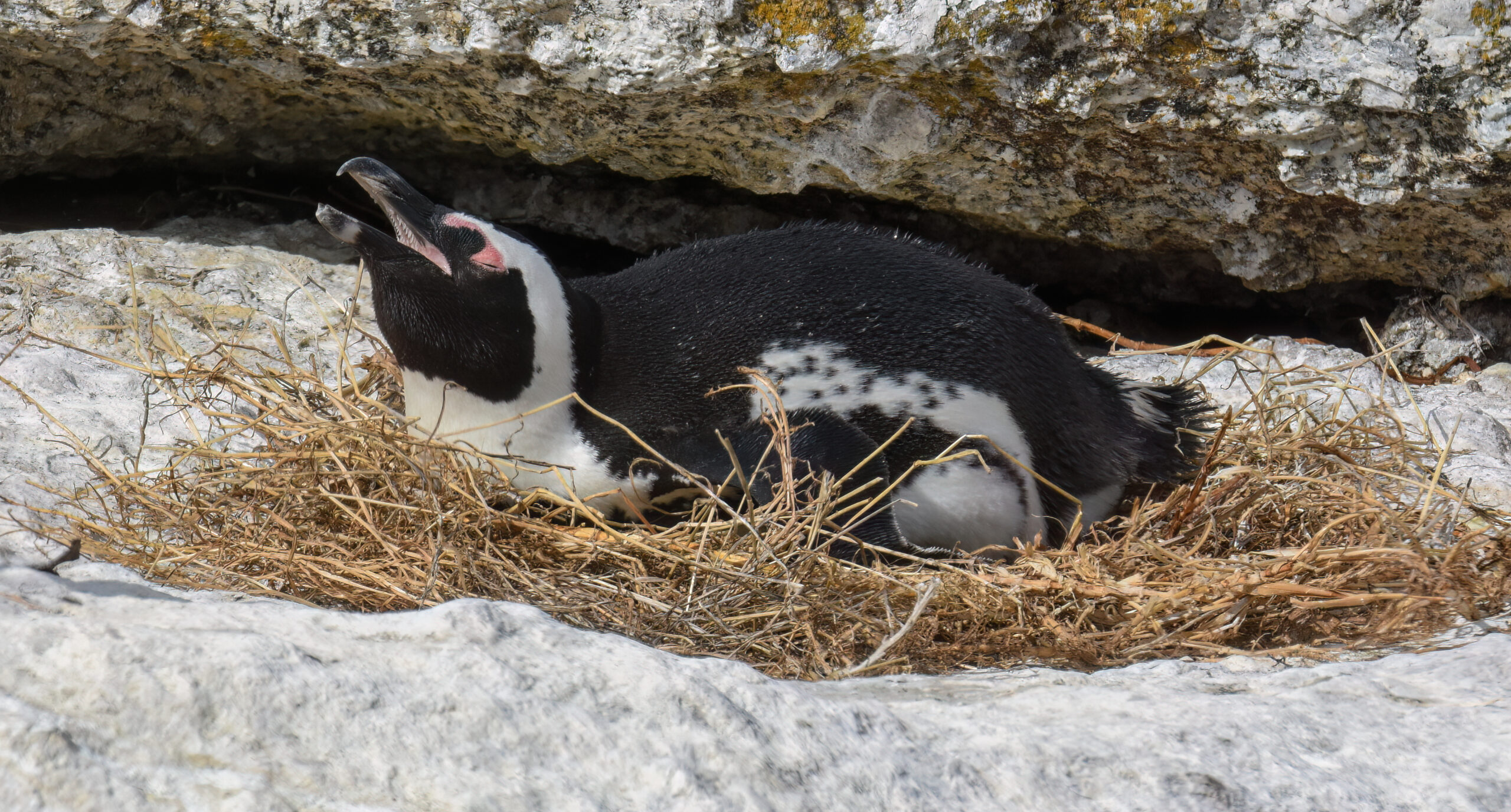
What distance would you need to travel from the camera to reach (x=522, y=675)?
951 mm

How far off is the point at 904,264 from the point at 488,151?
1240 millimetres

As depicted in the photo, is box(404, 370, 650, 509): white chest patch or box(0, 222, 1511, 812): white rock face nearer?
box(0, 222, 1511, 812): white rock face

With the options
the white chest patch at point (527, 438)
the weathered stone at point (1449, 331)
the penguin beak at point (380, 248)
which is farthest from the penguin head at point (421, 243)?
the weathered stone at point (1449, 331)

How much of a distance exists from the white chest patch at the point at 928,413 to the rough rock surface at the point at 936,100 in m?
0.55

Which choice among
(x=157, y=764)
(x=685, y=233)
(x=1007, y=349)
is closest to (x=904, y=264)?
Result: (x=1007, y=349)

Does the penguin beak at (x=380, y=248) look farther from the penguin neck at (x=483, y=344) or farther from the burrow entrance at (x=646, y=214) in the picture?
the burrow entrance at (x=646, y=214)

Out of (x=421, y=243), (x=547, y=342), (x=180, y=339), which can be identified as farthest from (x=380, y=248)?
(x=180, y=339)

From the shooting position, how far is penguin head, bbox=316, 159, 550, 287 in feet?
5.82

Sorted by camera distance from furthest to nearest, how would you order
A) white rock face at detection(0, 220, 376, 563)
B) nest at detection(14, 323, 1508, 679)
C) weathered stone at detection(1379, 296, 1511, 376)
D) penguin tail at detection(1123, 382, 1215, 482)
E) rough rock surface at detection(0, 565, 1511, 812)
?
weathered stone at detection(1379, 296, 1511, 376) < penguin tail at detection(1123, 382, 1215, 482) < white rock face at detection(0, 220, 376, 563) < nest at detection(14, 323, 1508, 679) < rough rock surface at detection(0, 565, 1511, 812)

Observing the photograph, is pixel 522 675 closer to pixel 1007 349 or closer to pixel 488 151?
pixel 1007 349

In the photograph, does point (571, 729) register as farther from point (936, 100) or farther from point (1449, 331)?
point (1449, 331)

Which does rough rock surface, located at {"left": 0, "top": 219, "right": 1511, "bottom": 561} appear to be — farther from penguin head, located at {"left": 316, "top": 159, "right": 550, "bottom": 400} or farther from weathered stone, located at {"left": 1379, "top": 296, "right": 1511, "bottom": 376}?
penguin head, located at {"left": 316, "top": 159, "right": 550, "bottom": 400}

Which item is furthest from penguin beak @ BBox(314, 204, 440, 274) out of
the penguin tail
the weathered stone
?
the weathered stone

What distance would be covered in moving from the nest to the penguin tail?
0.23 feet
